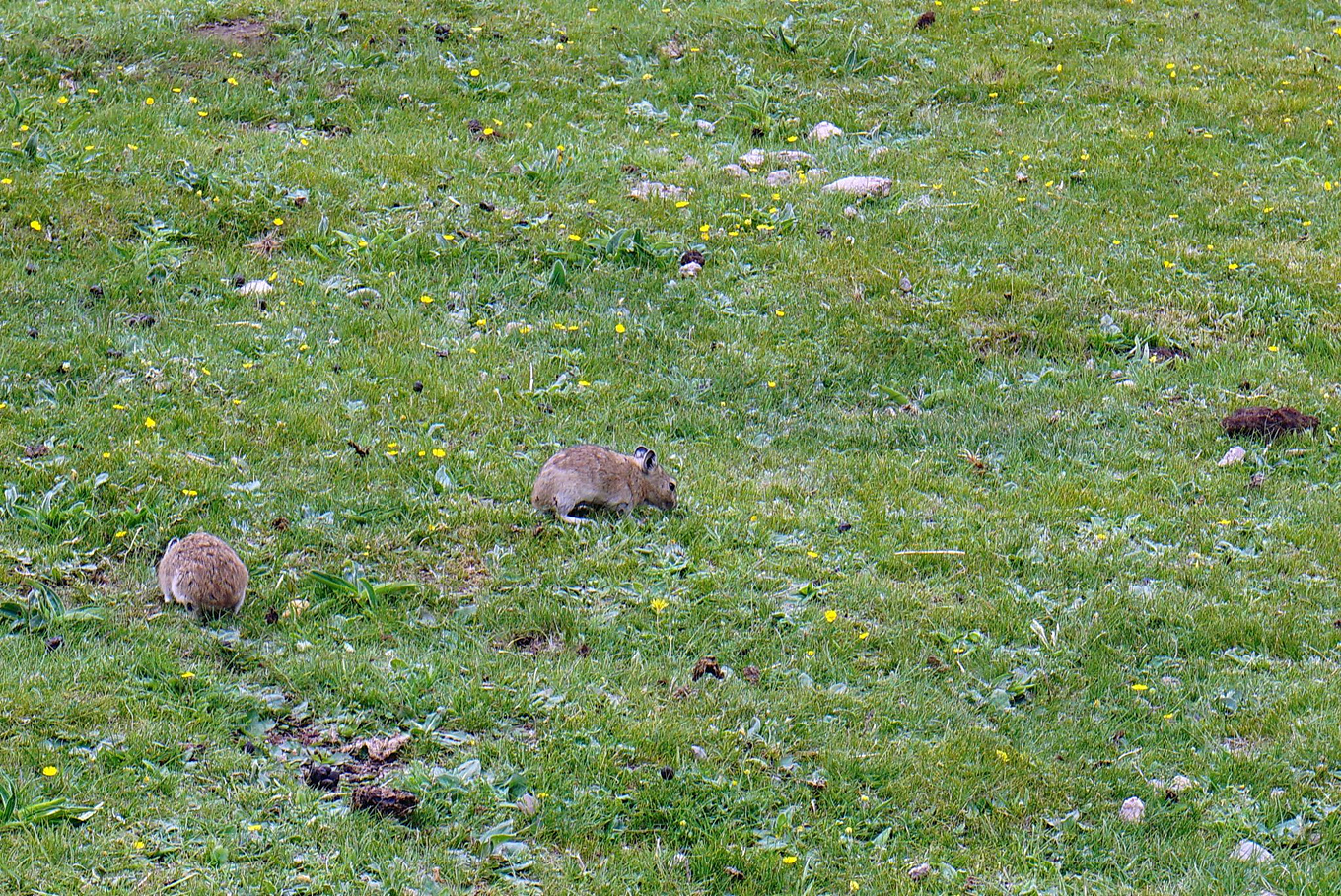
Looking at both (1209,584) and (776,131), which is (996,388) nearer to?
(1209,584)

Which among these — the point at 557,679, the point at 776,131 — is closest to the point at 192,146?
the point at 776,131

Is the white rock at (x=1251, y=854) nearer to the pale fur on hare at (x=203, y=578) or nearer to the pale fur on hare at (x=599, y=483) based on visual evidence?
the pale fur on hare at (x=599, y=483)

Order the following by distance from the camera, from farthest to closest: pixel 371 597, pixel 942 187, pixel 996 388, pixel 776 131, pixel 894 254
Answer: pixel 776 131, pixel 942 187, pixel 894 254, pixel 996 388, pixel 371 597

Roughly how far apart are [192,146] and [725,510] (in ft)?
21.0

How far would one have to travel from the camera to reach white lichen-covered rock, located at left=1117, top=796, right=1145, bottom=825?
17.9 feet

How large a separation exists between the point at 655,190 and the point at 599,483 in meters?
4.89

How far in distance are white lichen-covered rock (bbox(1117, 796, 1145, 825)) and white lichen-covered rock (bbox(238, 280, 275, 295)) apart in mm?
6769

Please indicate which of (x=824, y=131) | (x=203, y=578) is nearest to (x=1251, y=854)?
(x=203, y=578)

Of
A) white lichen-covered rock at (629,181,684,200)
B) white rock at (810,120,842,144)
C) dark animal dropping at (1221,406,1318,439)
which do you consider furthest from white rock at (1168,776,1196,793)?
white rock at (810,120,842,144)

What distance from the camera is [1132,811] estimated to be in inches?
216

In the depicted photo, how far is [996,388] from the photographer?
924cm

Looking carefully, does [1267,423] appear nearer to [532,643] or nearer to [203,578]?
[532,643]

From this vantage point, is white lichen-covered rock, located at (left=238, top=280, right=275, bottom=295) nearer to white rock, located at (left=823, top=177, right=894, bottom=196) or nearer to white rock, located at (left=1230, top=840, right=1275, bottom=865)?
white rock, located at (left=823, top=177, right=894, bottom=196)

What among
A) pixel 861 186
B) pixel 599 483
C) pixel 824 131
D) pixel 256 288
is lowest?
pixel 599 483
